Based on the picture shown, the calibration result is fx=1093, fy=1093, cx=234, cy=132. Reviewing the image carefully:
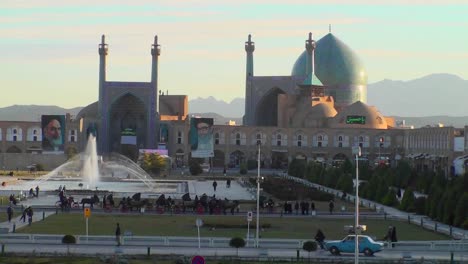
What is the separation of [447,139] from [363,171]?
661 inches

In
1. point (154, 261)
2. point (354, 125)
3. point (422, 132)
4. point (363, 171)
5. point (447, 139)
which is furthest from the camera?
point (354, 125)

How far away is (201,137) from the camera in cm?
8725

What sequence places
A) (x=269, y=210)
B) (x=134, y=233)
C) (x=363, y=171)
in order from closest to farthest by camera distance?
1. (x=134, y=233)
2. (x=269, y=210)
3. (x=363, y=171)

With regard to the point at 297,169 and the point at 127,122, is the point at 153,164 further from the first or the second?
the point at 127,122

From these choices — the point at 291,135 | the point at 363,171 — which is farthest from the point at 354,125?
the point at 363,171

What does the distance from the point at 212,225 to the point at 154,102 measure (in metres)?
62.0

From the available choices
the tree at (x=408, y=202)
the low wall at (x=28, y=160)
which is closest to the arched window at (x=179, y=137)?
the low wall at (x=28, y=160)

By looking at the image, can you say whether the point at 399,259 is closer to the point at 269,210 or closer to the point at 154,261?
the point at 154,261

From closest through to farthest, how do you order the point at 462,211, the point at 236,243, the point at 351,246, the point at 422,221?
the point at 351,246 < the point at 236,243 < the point at 462,211 < the point at 422,221

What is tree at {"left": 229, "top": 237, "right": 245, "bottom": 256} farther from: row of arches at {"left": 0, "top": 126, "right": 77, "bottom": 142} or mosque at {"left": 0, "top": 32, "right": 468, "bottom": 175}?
row of arches at {"left": 0, "top": 126, "right": 77, "bottom": 142}

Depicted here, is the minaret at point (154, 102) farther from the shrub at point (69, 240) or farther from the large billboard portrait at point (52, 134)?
the shrub at point (69, 240)

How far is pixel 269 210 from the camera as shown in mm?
42188

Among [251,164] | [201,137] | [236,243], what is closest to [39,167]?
[201,137]

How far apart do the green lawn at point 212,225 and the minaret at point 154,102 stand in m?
56.9
